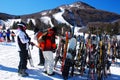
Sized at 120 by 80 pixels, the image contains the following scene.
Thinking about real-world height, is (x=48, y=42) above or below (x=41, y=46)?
above

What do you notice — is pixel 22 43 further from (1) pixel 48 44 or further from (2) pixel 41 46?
(1) pixel 48 44

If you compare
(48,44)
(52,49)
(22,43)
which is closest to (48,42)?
(48,44)

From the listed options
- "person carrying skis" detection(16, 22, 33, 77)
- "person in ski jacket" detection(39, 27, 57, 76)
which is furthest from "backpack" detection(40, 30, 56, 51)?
"person carrying skis" detection(16, 22, 33, 77)

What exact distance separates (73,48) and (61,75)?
1.48 meters

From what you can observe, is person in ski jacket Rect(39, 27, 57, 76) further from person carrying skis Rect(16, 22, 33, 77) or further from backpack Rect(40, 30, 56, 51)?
person carrying skis Rect(16, 22, 33, 77)

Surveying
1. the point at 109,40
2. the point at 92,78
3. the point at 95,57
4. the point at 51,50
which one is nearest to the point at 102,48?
the point at 95,57

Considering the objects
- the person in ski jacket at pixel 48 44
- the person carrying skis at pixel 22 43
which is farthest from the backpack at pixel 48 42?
the person carrying skis at pixel 22 43

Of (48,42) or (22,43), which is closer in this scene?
(22,43)

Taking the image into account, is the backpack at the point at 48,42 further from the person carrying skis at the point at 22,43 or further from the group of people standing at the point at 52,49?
the person carrying skis at the point at 22,43

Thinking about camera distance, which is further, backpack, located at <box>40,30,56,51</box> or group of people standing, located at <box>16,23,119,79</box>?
backpack, located at <box>40,30,56,51</box>

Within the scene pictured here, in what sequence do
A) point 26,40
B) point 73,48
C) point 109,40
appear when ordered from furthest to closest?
point 109,40 < point 73,48 < point 26,40

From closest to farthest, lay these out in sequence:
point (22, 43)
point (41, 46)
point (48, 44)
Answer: point (22, 43), point (48, 44), point (41, 46)

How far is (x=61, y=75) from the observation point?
13859 millimetres

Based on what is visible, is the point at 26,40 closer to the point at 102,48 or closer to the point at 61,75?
the point at 61,75
